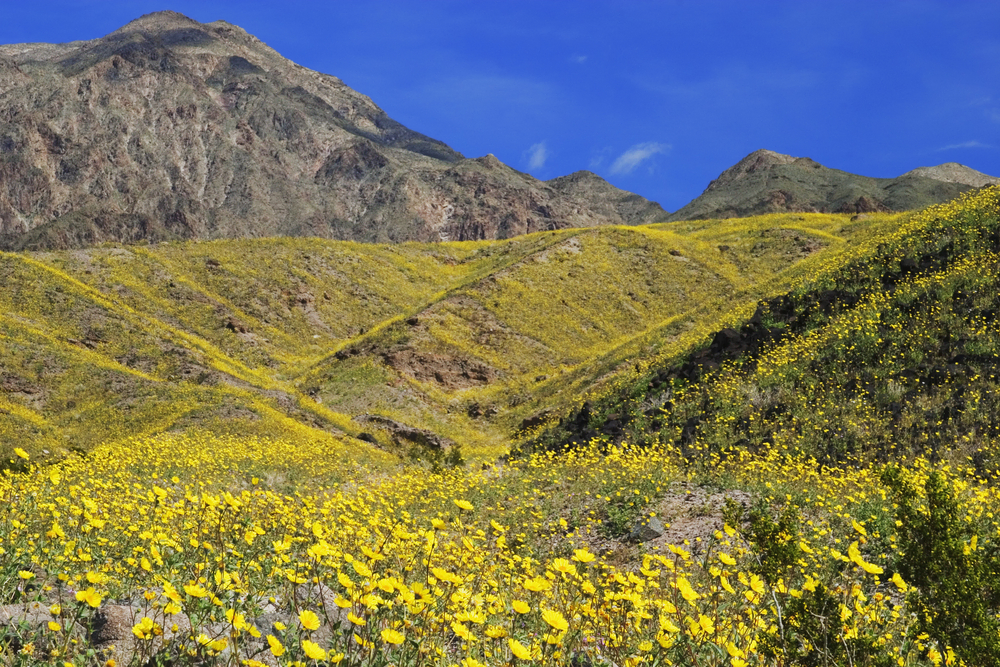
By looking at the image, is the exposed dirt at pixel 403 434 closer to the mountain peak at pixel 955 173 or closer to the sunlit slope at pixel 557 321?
the sunlit slope at pixel 557 321

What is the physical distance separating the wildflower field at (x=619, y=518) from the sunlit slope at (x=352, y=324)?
3.37ft

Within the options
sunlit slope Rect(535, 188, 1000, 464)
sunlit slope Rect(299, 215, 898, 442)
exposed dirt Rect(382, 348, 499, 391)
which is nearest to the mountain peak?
sunlit slope Rect(299, 215, 898, 442)

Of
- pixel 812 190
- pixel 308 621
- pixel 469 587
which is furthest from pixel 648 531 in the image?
pixel 812 190

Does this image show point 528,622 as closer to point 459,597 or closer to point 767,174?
point 459,597

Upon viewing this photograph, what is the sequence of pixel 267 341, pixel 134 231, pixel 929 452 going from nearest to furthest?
pixel 929 452, pixel 267 341, pixel 134 231

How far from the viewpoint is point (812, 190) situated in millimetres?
155000

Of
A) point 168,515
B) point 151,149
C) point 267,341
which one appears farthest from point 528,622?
point 151,149

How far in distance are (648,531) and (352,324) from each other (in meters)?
37.4

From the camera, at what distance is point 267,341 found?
3866 centimetres

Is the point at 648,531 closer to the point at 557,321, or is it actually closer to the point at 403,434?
the point at 403,434

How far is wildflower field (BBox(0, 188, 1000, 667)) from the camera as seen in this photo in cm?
322

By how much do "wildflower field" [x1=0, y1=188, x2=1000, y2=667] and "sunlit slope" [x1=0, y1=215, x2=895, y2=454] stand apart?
3.37ft

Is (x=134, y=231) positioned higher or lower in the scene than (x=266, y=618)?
higher

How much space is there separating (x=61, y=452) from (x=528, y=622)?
1653 cm
